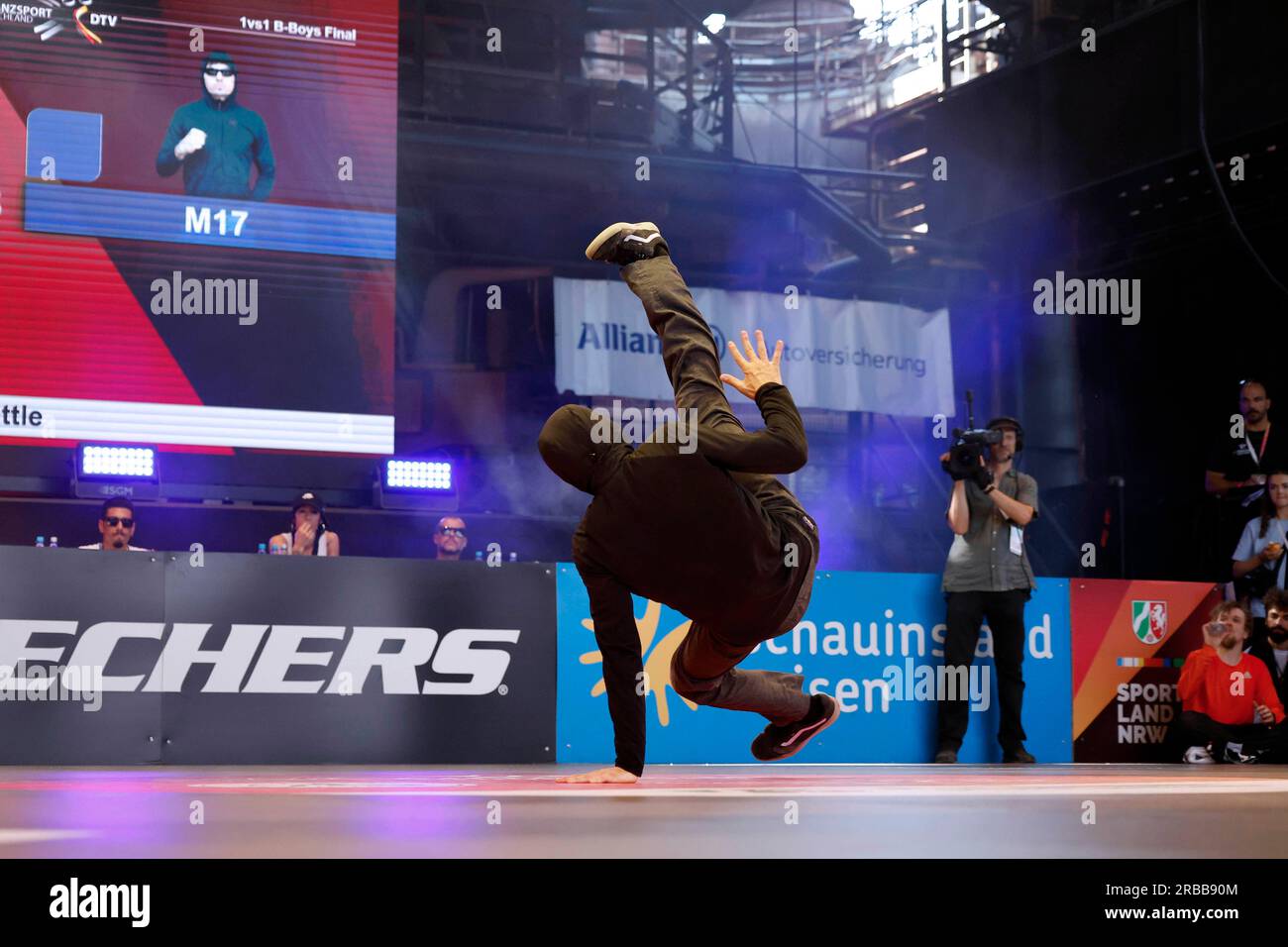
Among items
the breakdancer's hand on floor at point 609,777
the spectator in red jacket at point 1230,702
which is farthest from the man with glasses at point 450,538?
the breakdancer's hand on floor at point 609,777

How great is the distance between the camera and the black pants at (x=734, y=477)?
423 centimetres

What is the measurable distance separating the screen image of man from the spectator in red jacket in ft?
21.7

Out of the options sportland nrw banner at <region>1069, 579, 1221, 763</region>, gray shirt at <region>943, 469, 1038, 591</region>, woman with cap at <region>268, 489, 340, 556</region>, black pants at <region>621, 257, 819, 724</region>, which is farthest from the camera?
woman with cap at <region>268, 489, 340, 556</region>

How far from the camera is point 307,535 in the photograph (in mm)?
9445

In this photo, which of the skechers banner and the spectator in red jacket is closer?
the skechers banner

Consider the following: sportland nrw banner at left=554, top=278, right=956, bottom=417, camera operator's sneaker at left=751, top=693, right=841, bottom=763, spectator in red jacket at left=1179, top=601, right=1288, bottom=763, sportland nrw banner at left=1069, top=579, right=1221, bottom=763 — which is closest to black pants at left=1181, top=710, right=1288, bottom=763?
spectator in red jacket at left=1179, top=601, right=1288, bottom=763

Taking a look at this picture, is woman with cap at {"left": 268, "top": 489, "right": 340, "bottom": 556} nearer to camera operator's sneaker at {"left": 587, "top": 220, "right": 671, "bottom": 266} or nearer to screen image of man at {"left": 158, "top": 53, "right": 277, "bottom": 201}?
screen image of man at {"left": 158, "top": 53, "right": 277, "bottom": 201}

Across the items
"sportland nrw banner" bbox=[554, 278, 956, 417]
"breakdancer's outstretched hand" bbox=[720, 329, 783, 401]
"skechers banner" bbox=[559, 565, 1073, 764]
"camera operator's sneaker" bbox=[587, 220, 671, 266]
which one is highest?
"sportland nrw banner" bbox=[554, 278, 956, 417]

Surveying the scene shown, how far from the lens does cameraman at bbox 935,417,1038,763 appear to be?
24.5 ft

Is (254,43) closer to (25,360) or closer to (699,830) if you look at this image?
(25,360)

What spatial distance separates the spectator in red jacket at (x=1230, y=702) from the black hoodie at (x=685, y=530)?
4420mm

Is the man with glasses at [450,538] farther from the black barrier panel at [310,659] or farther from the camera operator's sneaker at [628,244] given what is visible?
the camera operator's sneaker at [628,244]

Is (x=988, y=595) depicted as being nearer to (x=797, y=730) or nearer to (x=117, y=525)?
(x=797, y=730)

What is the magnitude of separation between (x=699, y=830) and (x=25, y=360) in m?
7.86
